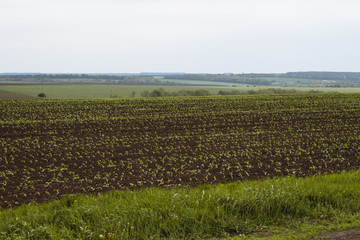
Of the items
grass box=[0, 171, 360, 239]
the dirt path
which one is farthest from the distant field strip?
the dirt path

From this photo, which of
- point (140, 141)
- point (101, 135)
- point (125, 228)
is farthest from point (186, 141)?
point (125, 228)

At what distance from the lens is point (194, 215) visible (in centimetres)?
695

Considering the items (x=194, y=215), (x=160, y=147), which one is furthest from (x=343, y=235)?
(x=160, y=147)

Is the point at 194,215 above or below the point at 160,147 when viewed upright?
above

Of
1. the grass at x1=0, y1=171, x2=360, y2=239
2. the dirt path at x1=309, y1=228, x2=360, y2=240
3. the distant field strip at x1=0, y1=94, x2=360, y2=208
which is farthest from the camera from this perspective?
the distant field strip at x1=0, y1=94, x2=360, y2=208

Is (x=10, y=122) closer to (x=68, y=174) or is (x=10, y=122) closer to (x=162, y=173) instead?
(x=68, y=174)

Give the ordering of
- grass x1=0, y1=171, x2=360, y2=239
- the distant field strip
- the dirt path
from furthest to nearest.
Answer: the distant field strip
grass x1=0, y1=171, x2=360, y2=239
the dirt path

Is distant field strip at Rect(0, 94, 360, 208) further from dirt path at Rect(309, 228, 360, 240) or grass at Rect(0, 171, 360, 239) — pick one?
dirt path at Rect(309, 228, 360, 240)

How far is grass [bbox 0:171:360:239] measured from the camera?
21.4 feet

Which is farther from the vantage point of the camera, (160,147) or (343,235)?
(160,147)

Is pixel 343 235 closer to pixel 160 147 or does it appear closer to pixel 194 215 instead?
pixel 194 215

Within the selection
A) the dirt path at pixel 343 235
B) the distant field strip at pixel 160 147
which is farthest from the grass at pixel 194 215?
the distant field strip at pixel 160 147

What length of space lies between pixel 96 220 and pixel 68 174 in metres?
5.64

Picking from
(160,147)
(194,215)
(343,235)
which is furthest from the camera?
(160,147)
